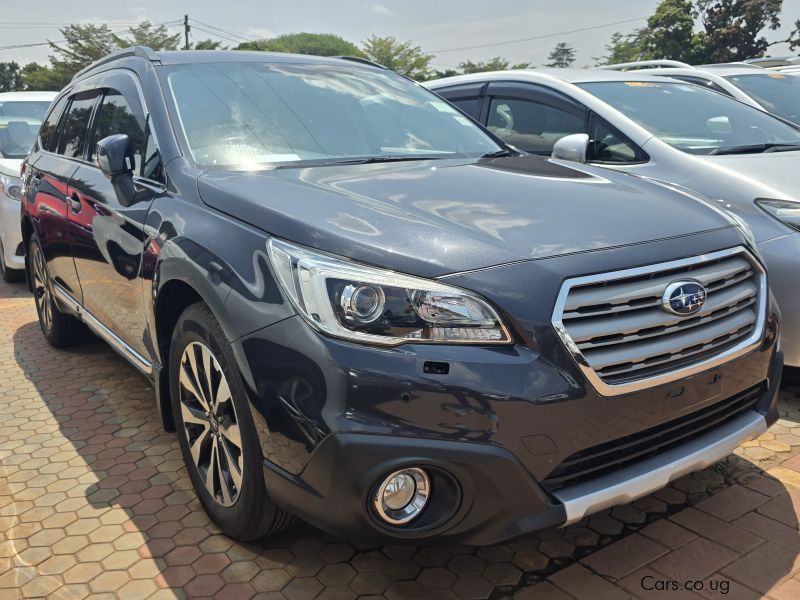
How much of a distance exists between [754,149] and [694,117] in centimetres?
55

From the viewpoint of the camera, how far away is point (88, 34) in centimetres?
5959

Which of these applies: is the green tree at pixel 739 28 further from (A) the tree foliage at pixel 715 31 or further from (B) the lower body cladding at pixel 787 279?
(B) the lower body cladding at pixel 787 279

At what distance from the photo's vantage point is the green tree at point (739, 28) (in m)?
47.0

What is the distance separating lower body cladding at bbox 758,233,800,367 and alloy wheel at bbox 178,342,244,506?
2547 millimetres

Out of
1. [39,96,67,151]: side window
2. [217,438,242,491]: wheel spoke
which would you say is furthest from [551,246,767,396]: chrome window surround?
[39,96,67,151]: side window

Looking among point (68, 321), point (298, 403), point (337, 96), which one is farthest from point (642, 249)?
point (68, 321)

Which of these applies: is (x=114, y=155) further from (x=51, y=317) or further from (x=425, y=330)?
(x=51, y=317)

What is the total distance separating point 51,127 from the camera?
498 centimetres

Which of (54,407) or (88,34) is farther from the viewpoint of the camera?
(88,34)

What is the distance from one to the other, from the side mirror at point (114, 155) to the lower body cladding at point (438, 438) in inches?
51.3

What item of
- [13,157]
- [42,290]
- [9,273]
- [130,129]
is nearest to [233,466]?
[130,129]

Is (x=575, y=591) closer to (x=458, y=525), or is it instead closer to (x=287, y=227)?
(x=458, y=525)

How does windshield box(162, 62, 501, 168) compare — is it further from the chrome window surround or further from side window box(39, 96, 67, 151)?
side window box(39, 96, 67, 151)

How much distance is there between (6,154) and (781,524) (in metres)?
7.90
